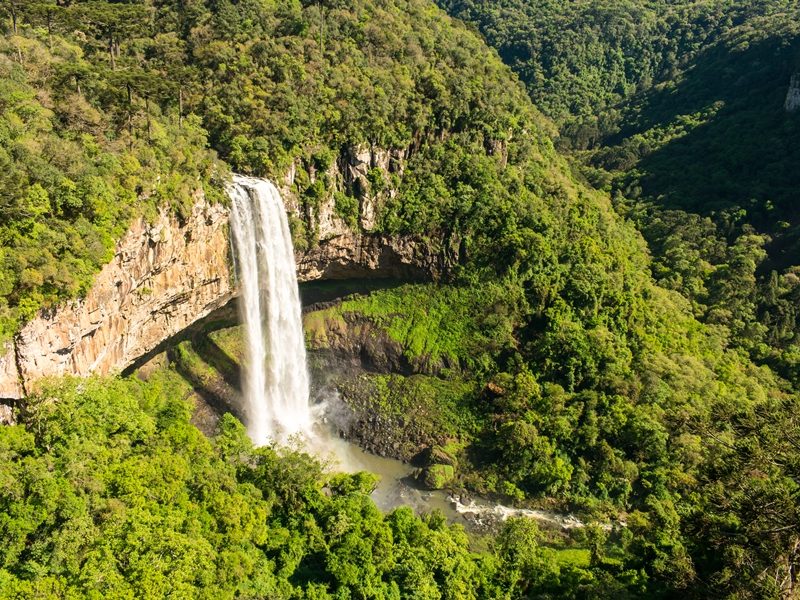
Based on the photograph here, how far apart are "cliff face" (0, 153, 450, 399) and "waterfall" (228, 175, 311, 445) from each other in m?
1.13

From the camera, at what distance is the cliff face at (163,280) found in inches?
832

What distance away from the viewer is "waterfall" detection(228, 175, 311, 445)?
1287 inches

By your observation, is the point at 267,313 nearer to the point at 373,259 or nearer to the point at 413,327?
the point at 373,259

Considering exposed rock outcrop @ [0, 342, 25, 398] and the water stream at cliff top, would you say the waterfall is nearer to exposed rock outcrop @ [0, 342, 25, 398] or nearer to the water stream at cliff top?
the water stream at cliff top

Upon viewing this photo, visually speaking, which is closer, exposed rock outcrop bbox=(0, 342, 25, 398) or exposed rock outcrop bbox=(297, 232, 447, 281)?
exposed rock outcrop bbox=(0, 342, 25, 398)

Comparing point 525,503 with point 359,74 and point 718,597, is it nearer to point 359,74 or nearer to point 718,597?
point 718,597

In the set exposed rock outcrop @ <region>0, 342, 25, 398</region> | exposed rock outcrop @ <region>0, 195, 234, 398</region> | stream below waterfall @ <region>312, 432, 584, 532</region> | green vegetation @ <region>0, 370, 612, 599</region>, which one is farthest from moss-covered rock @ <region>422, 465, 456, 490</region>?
exposed rock outcrop @ <region>0, 342, 25, 398</region>

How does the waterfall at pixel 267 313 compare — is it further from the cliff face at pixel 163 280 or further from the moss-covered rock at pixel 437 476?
the moss-covered rock at pixel 437 476

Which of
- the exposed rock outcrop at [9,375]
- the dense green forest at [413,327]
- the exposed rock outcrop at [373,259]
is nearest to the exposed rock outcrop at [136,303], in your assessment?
the exposed rock outcrop at [9,375]

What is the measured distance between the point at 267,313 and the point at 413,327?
10.1m

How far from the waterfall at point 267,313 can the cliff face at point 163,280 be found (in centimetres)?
113

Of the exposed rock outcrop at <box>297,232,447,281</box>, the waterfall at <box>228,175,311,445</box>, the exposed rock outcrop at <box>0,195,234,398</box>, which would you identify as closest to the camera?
the exposed rock outcrop at <box>0,195,234,398</box>

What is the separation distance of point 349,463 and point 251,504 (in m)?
12.9

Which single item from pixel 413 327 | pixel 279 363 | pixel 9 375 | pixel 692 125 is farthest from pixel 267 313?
pixel 692 125
